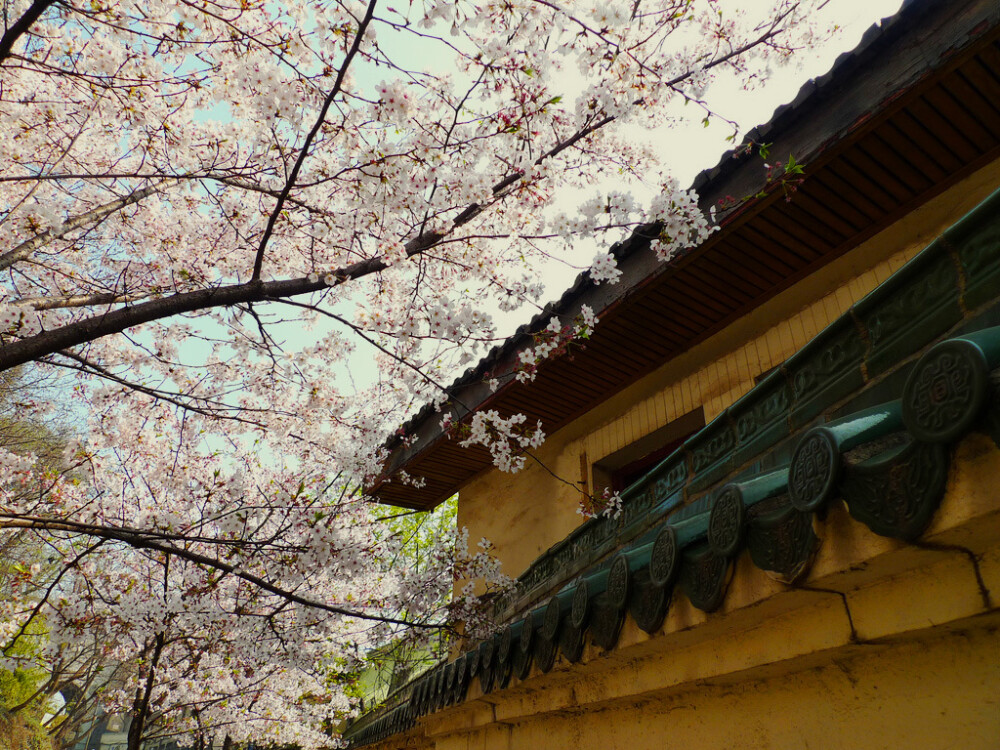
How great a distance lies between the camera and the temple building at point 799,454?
4.91 feet

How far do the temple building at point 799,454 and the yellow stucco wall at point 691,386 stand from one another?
2 centimetres

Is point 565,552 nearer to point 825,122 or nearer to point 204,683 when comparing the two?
point 825,122

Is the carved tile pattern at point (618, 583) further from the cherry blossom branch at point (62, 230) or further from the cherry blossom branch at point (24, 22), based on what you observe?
the cherry blossom branch at point (62, 230)

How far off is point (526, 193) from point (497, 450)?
2.79 metres

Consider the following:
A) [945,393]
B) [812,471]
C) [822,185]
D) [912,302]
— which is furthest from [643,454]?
[945,393]

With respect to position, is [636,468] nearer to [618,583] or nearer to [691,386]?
[691,386]

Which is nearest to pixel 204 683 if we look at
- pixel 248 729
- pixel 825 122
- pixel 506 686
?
pixel 248 729

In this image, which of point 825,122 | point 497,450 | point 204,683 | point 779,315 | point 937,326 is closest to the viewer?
point 937,326

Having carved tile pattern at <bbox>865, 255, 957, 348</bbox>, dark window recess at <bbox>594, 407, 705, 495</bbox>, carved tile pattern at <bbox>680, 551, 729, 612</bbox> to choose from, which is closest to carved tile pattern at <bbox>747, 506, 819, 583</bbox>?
carved tile pattern at <bbox>680, 551, 729, 612</bbox>

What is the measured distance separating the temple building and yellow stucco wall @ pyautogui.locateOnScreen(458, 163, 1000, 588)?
0.9 inches

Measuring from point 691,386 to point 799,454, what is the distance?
12.7ft

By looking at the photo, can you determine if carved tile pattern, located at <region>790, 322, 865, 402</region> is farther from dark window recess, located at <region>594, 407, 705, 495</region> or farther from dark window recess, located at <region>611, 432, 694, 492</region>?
dark window recess, located at <region>611, 432, 694, 492</region>

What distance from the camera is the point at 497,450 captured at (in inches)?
265

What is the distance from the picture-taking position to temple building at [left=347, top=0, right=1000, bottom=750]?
4.91ft
